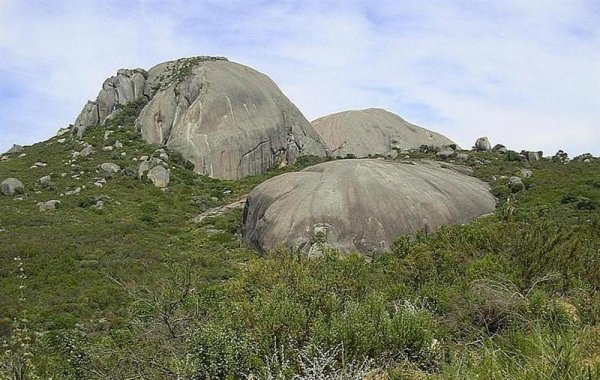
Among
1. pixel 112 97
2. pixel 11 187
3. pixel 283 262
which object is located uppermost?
pixel 112 97

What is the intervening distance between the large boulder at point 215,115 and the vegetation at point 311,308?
16.7m

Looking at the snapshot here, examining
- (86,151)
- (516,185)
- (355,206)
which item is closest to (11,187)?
(86,151)

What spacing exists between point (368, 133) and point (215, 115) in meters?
19.3

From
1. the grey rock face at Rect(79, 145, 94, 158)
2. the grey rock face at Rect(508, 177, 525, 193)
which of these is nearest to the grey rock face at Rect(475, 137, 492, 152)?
the grey rock face at Rect(508, 177, 525, 193)

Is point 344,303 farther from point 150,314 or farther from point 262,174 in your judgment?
point 262,174

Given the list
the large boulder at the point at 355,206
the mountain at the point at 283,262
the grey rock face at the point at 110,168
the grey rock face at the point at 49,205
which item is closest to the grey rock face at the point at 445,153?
the mountain at the point at 283,262

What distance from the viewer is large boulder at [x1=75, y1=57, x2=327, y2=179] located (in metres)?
45.8

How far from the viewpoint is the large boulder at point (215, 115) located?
4581cm

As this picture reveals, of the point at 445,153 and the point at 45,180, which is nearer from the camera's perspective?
the point at 45,180

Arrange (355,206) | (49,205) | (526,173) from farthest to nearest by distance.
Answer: (526,173) < (49,205) < (355,206)

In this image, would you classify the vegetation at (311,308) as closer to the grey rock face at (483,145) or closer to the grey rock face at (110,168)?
the grey rock face at (110,168)

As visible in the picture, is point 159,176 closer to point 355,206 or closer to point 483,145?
point 355,206

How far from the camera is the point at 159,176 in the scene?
40.8 metres

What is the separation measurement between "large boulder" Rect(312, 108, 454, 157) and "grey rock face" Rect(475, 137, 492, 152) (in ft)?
27.3
